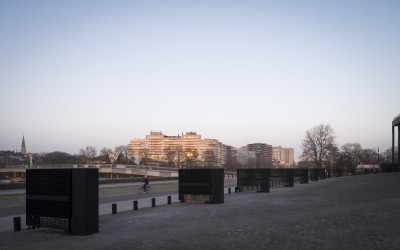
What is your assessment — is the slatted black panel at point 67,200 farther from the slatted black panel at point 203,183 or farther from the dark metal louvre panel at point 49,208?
the slatted black panel at point 203,183

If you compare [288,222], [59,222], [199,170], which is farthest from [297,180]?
[59,222]

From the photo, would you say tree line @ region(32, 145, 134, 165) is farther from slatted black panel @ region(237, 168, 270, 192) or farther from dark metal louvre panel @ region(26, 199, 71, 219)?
dark metal louvre panel @ region(26, 199, 71, 219)

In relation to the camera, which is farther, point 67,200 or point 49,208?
point 49,208

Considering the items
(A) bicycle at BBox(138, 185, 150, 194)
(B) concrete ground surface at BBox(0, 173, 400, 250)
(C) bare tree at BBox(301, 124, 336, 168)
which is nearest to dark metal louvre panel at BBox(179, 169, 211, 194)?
(B) concrete ground surface at BBox(0, 173, 400, 250)

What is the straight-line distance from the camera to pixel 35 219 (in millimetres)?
13547

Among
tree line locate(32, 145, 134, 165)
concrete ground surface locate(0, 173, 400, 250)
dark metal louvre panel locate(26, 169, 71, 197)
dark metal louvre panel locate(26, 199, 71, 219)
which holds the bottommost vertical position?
tree line locate(32, 145, 134, 165)

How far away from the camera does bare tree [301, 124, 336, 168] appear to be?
9725 cm

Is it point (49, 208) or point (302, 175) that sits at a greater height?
point (49, 208)

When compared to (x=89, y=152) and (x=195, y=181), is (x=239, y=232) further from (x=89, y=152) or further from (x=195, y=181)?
(x=89, y=152)

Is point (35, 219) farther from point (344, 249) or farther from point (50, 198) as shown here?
point (344, 249)

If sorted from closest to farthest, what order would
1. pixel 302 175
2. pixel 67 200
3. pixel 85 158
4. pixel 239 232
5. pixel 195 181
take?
pixel 239 232, pixel 67 200, pixel 195 181, pixel 302 175, pixel 85 158

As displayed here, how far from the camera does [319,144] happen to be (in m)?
98.6

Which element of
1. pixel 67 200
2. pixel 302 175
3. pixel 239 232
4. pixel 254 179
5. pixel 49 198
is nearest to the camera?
pixel 239 232

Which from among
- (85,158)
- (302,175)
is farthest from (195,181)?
(85,158)
